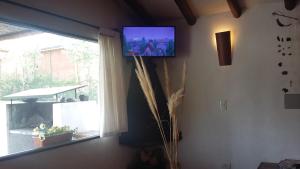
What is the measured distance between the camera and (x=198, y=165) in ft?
13.4

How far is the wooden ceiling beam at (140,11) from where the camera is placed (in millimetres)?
3940

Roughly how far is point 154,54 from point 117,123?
1014 millimetres

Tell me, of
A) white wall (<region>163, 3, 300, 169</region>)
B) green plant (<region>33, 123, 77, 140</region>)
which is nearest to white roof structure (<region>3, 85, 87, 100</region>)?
green plant (<region>33, 123, 77, 140</region>)

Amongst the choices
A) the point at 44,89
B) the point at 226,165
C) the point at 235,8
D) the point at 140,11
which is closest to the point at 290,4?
the point at 235,8

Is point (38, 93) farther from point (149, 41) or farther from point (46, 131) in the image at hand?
point (149, 41)

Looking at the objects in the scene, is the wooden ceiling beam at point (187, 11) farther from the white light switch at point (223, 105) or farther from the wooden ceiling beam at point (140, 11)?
the white light switch at point (223, 105)

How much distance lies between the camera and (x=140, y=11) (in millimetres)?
4070

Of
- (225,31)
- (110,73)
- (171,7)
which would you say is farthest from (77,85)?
(225,31)

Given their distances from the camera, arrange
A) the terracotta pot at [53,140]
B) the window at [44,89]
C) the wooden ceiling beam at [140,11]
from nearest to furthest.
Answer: the window at [44,89] → the terracotta pot at [53,140] → the wooden ceiling beam at [140,11]

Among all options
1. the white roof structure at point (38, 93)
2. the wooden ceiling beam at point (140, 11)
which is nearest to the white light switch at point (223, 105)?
the wooden ceiling beam at point (140, 11)

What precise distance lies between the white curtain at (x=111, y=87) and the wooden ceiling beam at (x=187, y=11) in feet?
2.87

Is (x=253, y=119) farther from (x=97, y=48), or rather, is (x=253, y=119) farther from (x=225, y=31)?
(x=97, y=48)

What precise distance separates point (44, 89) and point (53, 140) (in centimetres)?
52

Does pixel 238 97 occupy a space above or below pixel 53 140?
above
